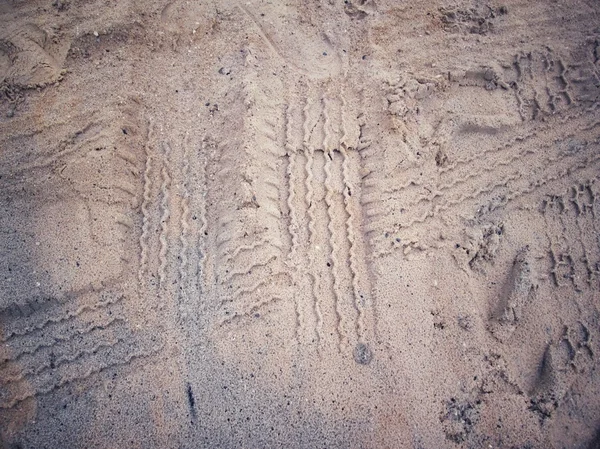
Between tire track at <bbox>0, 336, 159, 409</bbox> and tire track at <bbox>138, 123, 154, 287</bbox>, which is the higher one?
tire track at <bbox>138, 123, 154, 287</bbox>

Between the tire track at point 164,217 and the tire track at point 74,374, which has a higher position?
the tire track at point 164,217

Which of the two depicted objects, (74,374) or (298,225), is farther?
(298,225)

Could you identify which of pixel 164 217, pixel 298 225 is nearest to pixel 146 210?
pixel 164 217

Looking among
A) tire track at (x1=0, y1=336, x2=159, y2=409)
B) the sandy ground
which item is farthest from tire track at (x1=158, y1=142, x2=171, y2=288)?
tire track at (x1=0, y1=336, x2=159, y2=409)

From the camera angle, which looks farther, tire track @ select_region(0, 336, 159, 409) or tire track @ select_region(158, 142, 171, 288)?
tire track @ select_region(158, 142, 171, 288)

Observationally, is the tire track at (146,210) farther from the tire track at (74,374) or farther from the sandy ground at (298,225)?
the tire track at (74,374)

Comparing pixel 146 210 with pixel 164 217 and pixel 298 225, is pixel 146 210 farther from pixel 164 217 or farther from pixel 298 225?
pixel 298 225

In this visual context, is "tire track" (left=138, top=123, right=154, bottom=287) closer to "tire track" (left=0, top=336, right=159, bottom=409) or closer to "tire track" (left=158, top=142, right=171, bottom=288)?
"tire track" (left=158, top=142, right=171, bottom=288)

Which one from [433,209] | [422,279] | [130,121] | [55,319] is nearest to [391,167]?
[433,209]

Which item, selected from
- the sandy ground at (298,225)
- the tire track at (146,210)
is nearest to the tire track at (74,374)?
the sandy ground at (298,225)
